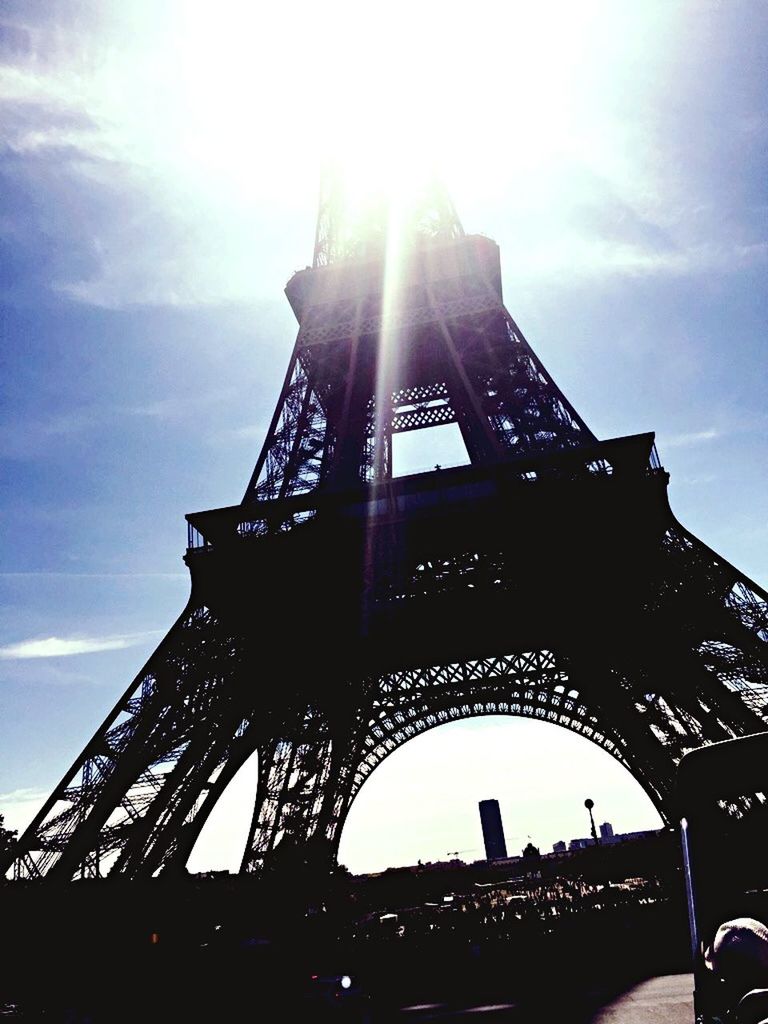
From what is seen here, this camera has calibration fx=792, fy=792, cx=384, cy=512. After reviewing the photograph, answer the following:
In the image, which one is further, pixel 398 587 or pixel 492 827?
pixel 492 827

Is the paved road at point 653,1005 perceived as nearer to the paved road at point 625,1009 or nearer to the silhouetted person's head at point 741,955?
the paved road at point 625,1009

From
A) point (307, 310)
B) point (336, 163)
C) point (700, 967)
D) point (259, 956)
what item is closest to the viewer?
point (700, 967)

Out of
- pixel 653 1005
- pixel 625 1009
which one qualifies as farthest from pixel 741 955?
pixel 653 1005

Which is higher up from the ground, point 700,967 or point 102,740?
point 102,740

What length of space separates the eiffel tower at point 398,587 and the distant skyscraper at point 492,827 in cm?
11409

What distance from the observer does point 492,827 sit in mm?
150625

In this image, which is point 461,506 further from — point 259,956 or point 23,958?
point 23,958

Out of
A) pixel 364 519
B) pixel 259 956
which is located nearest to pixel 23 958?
pixel 259 956

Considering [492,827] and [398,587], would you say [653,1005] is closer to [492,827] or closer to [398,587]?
Result: [398,587]

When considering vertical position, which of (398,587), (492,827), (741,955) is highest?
(398,587)

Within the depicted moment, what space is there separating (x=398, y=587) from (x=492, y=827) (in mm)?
130087

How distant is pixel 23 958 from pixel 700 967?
23938 millimetres

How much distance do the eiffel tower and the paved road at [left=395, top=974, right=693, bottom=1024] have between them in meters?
6.89

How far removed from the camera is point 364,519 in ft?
108
